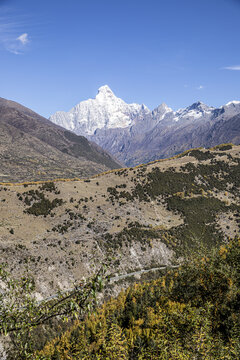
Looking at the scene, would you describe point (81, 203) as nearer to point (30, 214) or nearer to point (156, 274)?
point (30, 214)

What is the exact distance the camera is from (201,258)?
20.1 meters

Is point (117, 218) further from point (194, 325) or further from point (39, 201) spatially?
point (194, 325)

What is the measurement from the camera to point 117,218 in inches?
2931

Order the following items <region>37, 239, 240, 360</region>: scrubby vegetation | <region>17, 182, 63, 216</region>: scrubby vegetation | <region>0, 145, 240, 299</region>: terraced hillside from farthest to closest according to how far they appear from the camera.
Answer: <region>17, 182, 63, 216</region>: scrubby vegetation → <region>0, 145, 240, 299</region>: terraced hillside → <region>37, 239, 240, 360</region>: scrubby vegetation

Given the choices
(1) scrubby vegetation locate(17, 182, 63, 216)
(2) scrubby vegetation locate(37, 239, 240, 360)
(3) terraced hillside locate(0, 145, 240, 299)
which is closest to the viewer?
(2) scrubby vegetation locate(37, 239, 240, 360)

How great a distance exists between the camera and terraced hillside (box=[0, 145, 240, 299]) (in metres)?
54.3

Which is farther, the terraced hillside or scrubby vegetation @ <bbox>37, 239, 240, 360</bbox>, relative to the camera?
the terraced hillside

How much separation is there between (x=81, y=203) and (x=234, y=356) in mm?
65583

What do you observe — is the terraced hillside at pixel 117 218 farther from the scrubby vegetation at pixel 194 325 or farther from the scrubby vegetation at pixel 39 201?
the scrubby vegetation at pixel 194 325

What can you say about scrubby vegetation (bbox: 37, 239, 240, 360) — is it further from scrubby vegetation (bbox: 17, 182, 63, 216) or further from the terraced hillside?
scrubby vegetation (bbox: 17, 182, 63, 216)

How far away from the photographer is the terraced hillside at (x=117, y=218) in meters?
54.3

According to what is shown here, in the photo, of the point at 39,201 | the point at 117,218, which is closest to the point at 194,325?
the point at 117,218

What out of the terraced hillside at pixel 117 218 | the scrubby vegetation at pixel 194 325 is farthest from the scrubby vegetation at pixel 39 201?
the scrubby vegetation at pixel 194 325

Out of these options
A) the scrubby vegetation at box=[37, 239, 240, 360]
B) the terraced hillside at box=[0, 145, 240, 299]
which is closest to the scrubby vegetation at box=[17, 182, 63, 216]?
the terraced hillside at box=[0, 145, 240, 299]
